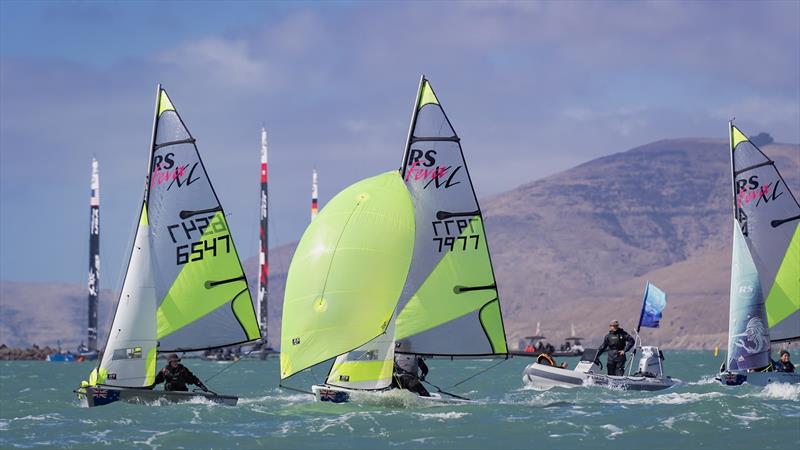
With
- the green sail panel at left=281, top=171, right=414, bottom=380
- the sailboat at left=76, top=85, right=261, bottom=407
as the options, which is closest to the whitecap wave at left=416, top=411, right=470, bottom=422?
the green sail panel at left=281, top=171, right=414, bottom=380

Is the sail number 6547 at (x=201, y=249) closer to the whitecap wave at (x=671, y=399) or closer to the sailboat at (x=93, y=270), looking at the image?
the whitecap wave at (x=671, y=399)

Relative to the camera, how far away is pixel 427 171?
3788 centimetres

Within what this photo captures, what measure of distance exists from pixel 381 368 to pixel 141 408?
6.47m

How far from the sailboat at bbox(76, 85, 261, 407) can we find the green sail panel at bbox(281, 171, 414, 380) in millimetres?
3587

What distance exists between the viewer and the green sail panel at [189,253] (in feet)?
126

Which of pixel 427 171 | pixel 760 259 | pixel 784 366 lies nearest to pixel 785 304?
pixel 760 259

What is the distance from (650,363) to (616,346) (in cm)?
240

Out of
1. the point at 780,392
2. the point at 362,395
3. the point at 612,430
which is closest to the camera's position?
the point at 612,430

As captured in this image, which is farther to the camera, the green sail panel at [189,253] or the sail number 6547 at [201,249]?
the sail number 6547 at [201,249]

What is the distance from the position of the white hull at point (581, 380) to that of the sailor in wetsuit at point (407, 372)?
8036 mm

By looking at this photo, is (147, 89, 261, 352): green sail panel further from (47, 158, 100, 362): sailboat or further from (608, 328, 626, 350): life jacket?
(47, 158, 100, 362): sailboat

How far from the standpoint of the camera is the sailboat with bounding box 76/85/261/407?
122 ft

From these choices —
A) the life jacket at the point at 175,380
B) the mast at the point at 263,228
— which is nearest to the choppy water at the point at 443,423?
the life jacket at the point at 175,380

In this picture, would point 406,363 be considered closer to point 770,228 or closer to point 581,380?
point 581,380
